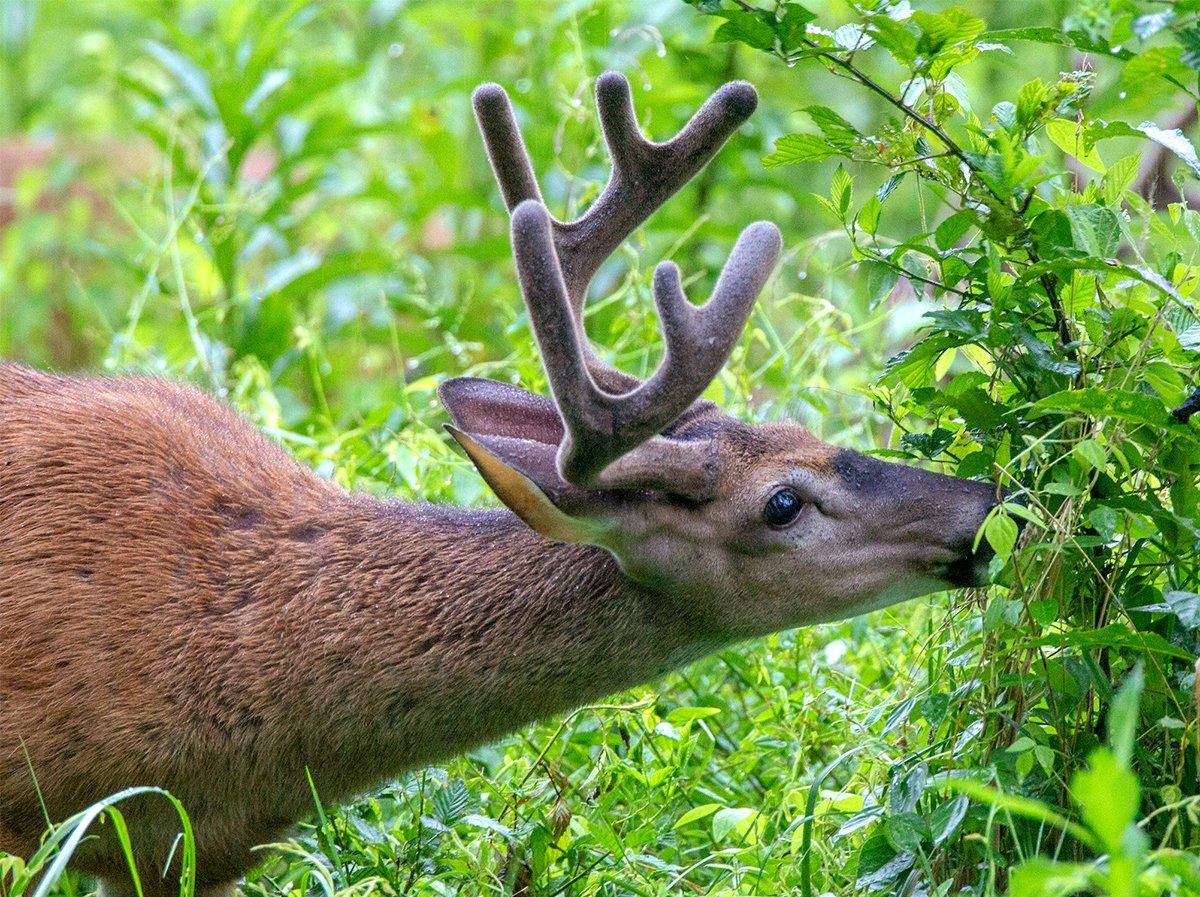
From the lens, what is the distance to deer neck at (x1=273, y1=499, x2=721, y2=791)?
129 inches

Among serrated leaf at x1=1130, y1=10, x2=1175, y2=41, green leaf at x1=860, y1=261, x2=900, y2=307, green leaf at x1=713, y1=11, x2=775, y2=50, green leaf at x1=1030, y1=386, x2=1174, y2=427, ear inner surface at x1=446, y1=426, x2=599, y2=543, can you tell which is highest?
green leaf at x1=713, y1=11, x2=775, y2=50

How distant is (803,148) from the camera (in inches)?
121

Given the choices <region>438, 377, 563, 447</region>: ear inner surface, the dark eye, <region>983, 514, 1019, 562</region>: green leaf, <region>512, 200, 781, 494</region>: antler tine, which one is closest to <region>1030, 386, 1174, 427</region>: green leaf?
<region>983, 514, 1019, 562</region>: green leaf

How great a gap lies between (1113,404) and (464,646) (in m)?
1.31

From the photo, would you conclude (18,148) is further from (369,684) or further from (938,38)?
(938,38)

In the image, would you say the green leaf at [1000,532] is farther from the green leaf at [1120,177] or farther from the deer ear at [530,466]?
the deer ear at [530,466]

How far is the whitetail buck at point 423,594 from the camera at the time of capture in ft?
10.6

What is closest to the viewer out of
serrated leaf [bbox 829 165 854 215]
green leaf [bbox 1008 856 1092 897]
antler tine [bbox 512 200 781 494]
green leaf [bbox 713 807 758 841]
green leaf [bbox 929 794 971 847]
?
green leaf [bbox 1008 856 1092 897]

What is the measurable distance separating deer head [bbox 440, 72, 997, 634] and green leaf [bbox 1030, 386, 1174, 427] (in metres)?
0.52

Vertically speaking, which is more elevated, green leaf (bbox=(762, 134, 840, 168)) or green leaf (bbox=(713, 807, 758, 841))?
green leaf (bbox=(762, 134, 840, 168))

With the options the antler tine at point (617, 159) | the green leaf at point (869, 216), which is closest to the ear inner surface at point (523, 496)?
the antler tine at point (617, 159)

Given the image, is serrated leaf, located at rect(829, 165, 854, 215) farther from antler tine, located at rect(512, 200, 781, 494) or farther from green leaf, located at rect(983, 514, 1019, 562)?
green leaf, located at rect(983, 514, 1019, 562)

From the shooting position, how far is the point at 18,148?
840 centimetres

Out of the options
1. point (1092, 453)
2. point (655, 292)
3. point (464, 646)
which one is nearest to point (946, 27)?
point (655, 292)
